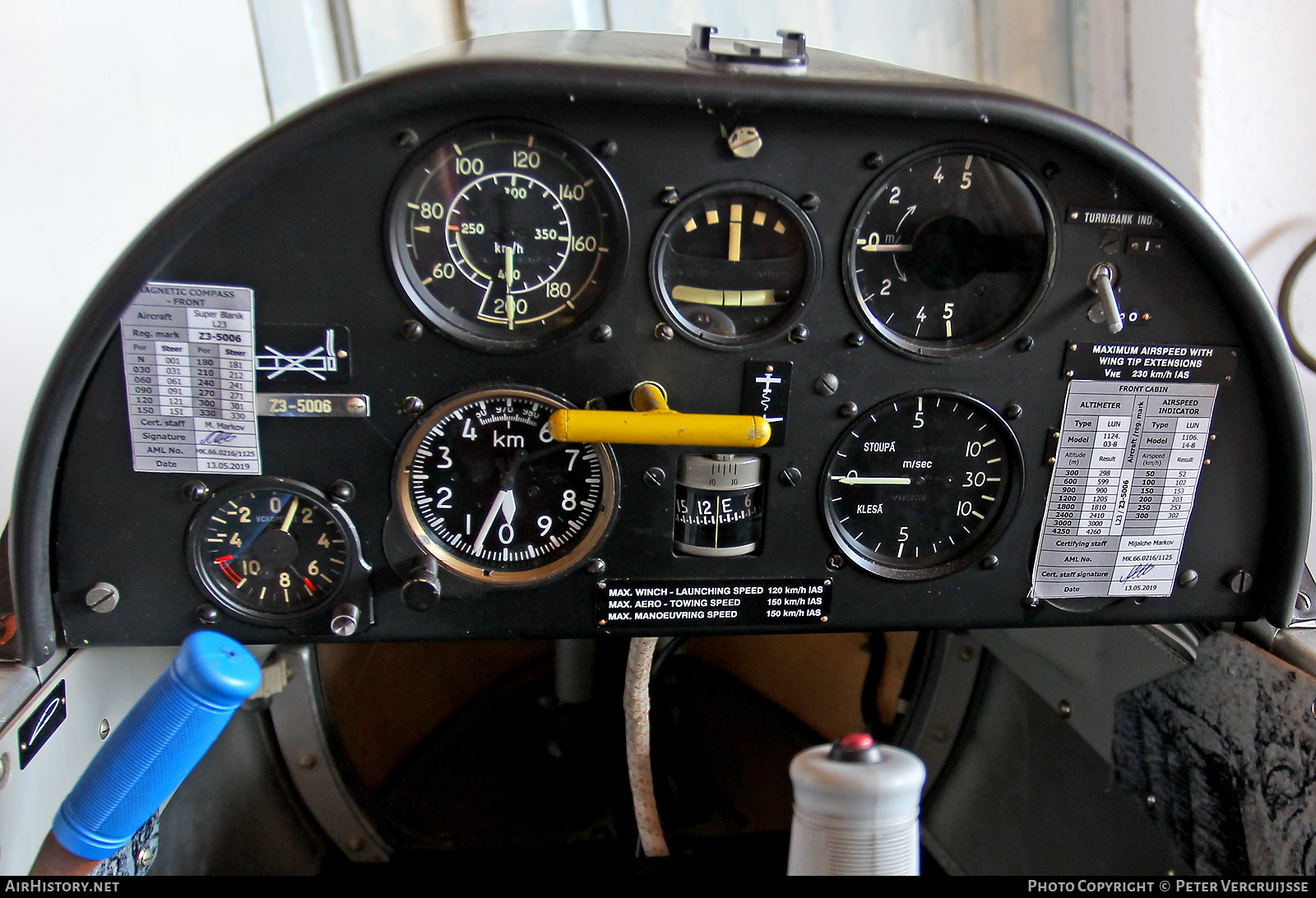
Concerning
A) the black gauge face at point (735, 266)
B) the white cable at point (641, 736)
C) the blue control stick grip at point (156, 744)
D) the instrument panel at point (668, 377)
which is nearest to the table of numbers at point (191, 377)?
the instrument panel at point (668, 377)

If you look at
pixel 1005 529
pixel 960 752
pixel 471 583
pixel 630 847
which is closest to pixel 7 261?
pixel 471 583

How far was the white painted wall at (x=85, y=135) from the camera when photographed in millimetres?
1415

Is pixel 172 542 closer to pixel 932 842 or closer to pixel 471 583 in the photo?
pixel 471 583

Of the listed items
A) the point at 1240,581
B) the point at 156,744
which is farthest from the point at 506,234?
the point at 1240,581

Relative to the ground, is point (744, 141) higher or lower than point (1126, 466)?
higher

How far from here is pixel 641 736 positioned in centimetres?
146

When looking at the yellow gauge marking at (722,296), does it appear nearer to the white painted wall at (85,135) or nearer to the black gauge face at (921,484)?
the black gauge face at (921,484)

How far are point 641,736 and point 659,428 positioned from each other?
0.63 m

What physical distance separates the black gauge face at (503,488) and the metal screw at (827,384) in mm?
314

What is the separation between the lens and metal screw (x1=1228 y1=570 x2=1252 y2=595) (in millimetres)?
1347

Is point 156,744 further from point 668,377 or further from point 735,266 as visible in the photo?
point 735,266

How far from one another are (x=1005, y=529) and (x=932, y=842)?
86cm

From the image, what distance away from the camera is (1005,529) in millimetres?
1333

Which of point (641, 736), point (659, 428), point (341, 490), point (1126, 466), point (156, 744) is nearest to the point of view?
point (156, 744)
